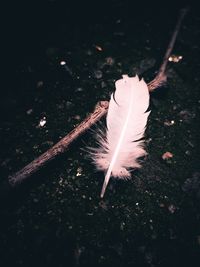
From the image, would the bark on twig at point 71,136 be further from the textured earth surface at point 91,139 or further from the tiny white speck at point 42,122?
the tiny white speck at point 42,122

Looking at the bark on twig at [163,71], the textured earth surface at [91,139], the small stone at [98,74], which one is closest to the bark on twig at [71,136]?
the bark on twig at [163,71]

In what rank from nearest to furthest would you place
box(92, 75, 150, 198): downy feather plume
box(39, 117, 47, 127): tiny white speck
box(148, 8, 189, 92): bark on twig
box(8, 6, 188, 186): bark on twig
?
box(8, 6, 188, 186): bark on twig
box(92, 75, 150, 198): downy feather plume
box(39, 117, 47, 127): tiny white speck
box(148, 8, 189, 92): bark on twig

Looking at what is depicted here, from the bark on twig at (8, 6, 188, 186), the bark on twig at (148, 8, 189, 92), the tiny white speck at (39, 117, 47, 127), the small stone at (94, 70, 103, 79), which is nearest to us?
the bark on twig at (8, 6, 188, 186)

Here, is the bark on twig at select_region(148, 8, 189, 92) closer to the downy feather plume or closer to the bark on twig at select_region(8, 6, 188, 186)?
the bark on twig at select_region(8, 6, 188, 186)

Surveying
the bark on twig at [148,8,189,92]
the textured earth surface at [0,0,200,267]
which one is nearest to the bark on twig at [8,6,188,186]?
the bark on twig at [148,8,189,92]

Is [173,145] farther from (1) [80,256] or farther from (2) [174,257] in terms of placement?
(1) [80,256]

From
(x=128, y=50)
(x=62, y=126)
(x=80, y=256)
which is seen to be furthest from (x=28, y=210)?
(x=128, y=50)
